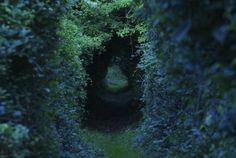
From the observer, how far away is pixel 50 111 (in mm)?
6754

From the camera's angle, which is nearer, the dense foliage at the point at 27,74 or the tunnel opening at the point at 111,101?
the dense foliage at the point at 27,74

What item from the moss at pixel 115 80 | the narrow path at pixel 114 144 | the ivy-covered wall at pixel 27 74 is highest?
the ivy-covered wall at pixel 27 74

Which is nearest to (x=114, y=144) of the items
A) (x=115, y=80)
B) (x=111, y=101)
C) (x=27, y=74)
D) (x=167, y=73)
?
(x=167, y=73)

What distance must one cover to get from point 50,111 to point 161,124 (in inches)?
177

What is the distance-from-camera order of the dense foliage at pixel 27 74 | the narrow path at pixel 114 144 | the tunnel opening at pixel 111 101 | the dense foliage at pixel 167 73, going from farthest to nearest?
the tunnel opening at pixel 111 101
the narrow path at pixel 114 144
the dense foliage at pixel 27 74
the dense foliage at pixel 167 73

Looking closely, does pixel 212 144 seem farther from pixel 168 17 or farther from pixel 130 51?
pixel 130 51

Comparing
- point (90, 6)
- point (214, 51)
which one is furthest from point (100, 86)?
point (214, 51)

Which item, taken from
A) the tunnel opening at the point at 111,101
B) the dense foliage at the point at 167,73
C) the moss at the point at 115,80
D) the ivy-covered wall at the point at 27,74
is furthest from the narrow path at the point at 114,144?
the moss at the point at 115,80

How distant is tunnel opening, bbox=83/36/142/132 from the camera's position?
2188 centimetres

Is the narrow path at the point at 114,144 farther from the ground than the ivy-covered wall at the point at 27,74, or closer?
closer

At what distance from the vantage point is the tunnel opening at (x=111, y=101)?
71.8 feet

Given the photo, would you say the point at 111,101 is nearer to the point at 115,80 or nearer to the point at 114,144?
the point at 115,80

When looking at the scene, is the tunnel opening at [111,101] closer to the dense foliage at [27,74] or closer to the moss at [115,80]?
the moss at [115,80]

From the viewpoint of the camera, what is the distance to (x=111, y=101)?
28.1m
